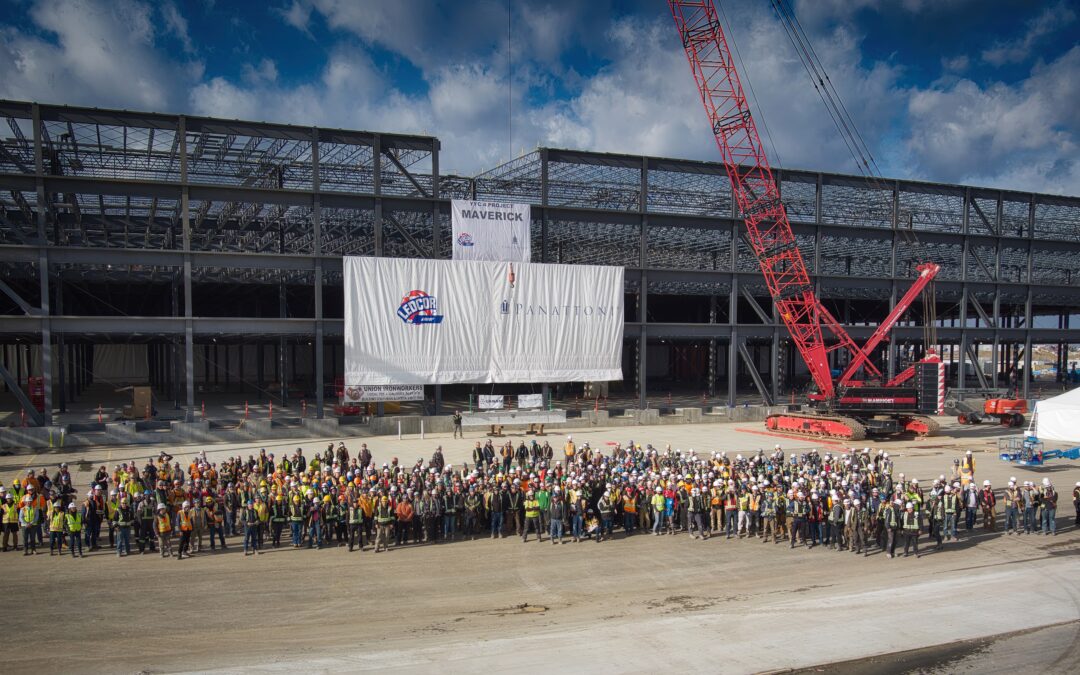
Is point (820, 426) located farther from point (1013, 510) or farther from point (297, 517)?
point (297, 517)

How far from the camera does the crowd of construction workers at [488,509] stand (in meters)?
16.3

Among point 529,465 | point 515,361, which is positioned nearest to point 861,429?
point 515,361

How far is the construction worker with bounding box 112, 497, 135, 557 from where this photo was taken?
619 inches

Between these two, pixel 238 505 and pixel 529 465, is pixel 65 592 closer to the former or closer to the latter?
pixel 238 505

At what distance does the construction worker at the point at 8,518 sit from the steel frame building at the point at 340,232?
1879cm

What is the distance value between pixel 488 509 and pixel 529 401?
19.8m

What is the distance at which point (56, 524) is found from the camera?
51.4 feet

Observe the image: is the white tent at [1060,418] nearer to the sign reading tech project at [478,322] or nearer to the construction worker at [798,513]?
the construction worker at [798,513]

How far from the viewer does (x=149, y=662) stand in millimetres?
10695

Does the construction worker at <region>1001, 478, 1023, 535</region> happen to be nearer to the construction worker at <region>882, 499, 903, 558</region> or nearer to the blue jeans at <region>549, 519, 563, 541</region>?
the construction worker at <region>882, 499, 903, 558</region>

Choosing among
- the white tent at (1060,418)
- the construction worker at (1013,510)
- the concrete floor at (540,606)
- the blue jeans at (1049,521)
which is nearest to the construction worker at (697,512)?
the concrete floor at (540,606)

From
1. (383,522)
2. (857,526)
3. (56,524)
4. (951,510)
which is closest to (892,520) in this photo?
(857,526)

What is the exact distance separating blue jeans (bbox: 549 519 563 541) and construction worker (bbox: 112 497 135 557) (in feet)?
32.1

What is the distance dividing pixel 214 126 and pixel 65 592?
27189 millimetres
